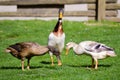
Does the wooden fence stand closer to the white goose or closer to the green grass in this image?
the green grass

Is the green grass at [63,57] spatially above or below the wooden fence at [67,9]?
below

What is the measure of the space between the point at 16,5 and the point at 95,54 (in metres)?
10.3

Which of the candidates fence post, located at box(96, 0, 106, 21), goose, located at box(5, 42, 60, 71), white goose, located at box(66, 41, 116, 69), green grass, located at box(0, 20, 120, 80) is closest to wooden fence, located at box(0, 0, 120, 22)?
fence post, located at box(96, 0, 106, 21)

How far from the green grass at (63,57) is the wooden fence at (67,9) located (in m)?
0.64

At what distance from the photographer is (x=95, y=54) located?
1020 cm

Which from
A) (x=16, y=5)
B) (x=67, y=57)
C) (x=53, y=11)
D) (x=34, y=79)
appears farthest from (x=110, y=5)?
(x=34, y=79)

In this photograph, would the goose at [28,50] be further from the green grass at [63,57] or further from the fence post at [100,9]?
the fence post at [100,9]

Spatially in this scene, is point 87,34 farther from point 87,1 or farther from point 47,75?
point 47,75

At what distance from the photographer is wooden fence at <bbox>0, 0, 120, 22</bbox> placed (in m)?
19.4

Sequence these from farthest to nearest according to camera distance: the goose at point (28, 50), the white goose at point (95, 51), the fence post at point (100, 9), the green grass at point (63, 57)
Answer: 1. the fence post at point (100, 9)
2. the white goose at point (95, 51)
3. the goose at point (28, 50)
4. the green grass at point (63, 57)

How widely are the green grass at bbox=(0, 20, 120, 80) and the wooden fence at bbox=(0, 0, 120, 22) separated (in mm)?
643

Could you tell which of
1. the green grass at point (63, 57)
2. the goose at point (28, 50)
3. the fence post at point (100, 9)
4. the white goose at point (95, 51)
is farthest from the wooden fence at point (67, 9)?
the goose at point (28, 50)

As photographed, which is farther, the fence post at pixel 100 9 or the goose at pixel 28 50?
the fence post at pixel 100 9

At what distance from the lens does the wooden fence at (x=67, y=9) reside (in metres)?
19.4
